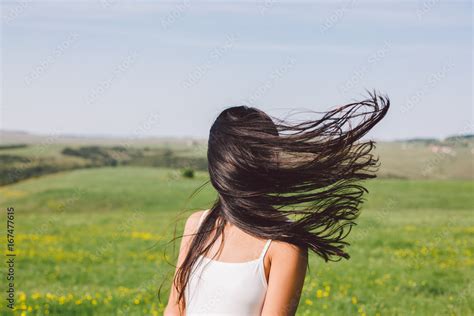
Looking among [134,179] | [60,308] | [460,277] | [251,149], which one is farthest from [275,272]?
[134,179]

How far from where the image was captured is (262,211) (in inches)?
147

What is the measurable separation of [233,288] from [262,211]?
1.49 feet

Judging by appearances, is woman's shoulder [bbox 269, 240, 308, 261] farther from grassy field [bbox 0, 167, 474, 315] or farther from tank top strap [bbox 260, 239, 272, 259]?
grassy field [bbox 0, 167, 474, 315]

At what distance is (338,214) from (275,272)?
92 cm

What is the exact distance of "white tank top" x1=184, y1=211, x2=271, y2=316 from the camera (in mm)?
3559

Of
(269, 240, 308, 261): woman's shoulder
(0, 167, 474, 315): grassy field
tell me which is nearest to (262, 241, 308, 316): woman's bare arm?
(269, 240, 308, 261): woman's shoulder

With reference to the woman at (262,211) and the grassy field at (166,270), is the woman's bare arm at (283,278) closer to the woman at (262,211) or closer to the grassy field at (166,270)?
the woman at (262,211)

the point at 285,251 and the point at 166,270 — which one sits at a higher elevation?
the point at 285,251

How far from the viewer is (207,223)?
3.95 m

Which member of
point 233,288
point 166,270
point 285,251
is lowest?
point 166,270

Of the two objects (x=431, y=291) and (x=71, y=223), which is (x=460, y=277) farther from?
(x=71, y=223)

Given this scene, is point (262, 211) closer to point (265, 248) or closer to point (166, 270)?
point (265, 248)

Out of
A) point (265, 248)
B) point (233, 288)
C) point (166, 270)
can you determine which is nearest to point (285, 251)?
point (265, 248)

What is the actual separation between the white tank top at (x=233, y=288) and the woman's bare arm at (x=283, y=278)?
0.06 m
